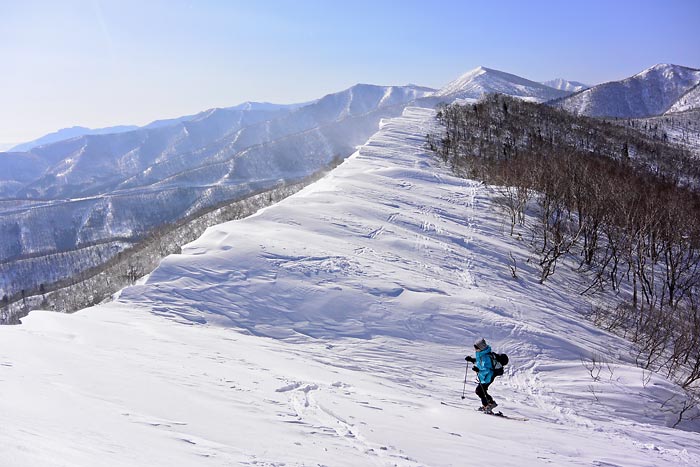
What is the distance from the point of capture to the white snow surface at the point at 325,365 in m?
5.74

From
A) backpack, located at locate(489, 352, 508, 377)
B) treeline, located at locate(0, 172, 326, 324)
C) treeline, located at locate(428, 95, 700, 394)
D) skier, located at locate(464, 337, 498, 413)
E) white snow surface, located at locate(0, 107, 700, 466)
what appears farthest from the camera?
treeline, located at locate(0, 172, 326, 324)

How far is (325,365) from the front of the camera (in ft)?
36.8

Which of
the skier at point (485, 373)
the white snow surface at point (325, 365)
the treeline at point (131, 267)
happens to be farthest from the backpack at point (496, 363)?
the treeline at point (131, 267)

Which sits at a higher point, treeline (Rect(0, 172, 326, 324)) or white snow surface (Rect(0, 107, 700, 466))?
white snow surface (Rect(0, 107, 700, 466))

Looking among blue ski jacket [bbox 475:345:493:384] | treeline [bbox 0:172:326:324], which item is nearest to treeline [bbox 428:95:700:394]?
blue ski jacket [bbox 475:345:493:384]

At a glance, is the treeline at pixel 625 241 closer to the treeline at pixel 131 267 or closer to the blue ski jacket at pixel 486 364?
the blue ski jacket at pixel 486 364

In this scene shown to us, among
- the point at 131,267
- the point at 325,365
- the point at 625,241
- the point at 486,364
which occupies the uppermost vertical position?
the point at 625,241

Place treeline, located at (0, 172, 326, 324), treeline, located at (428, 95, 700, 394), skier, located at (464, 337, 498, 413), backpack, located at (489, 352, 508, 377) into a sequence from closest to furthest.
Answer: backpack, located at (489, 352, 508, 377)
skier, located at (464, 337, 498, 413)
treeline, located at (428, 95, 700, 394)
treeline, located at (0, 172, 326, 324)

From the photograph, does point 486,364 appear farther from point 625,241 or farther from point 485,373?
point 625,241

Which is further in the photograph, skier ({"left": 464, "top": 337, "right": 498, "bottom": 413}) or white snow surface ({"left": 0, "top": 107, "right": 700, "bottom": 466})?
skier ({"left": 464, "top": 337, "right": 498, "bottom": 413})

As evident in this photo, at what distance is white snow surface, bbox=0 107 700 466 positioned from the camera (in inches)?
226

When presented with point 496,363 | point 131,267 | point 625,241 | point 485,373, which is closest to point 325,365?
point 485,373

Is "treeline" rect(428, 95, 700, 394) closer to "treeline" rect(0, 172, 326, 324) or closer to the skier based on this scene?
the skier

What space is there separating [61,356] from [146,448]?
4.86m
